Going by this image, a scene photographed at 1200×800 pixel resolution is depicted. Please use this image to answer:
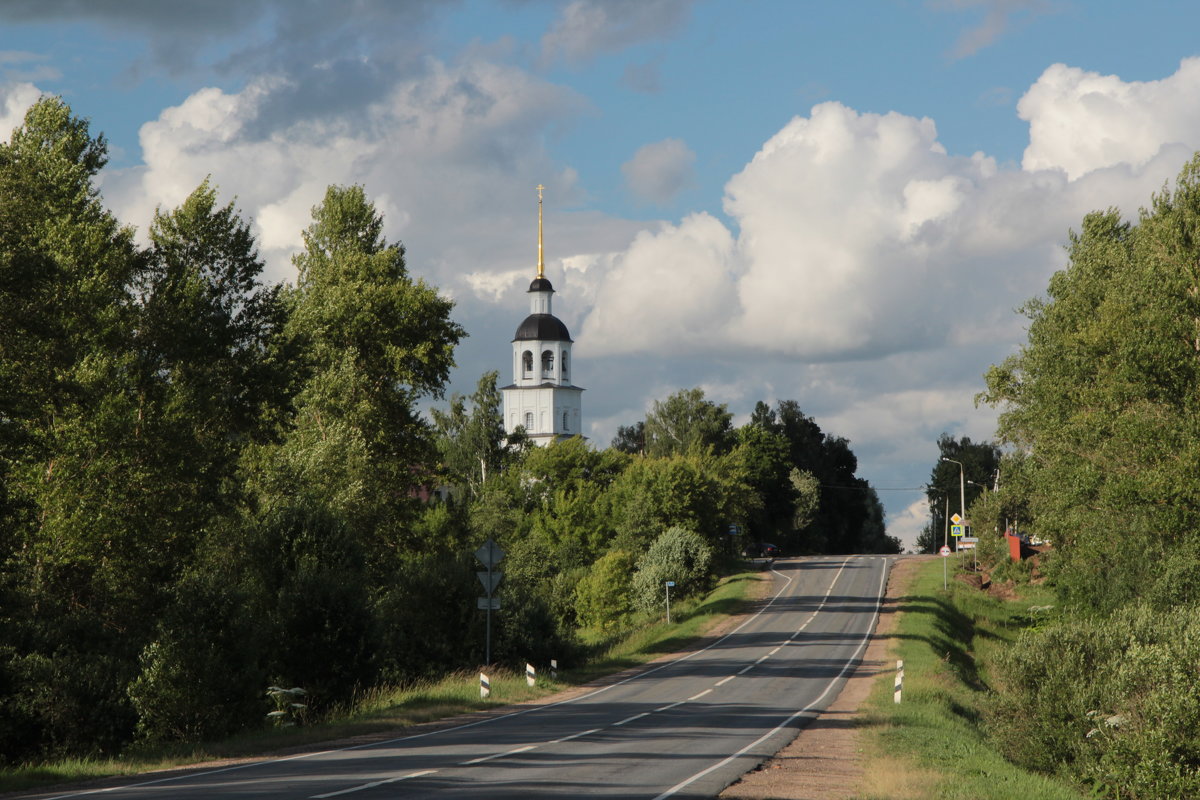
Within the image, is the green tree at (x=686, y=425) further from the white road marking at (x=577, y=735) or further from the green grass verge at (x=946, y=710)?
the white road marking at (x=577, y=735)

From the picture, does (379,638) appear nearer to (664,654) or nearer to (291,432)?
(291,432)

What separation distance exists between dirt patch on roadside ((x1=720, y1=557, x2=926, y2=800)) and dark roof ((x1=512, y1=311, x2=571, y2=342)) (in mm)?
103649

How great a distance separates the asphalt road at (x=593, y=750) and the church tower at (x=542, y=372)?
94.2 metres

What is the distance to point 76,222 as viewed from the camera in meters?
31.2

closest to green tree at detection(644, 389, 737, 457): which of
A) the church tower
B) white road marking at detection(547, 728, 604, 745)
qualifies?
the church tower

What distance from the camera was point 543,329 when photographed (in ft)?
453

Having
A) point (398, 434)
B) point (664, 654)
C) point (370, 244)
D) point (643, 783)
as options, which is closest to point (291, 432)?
point (398, 434)

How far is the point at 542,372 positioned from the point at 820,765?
11974 centimetres

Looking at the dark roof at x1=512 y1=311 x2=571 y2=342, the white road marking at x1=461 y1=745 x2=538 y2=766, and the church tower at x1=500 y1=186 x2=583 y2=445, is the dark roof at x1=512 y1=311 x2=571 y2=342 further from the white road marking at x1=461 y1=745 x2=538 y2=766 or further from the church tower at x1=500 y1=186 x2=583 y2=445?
the white road marking at x1=461 y1=745 x2=538 y2=766

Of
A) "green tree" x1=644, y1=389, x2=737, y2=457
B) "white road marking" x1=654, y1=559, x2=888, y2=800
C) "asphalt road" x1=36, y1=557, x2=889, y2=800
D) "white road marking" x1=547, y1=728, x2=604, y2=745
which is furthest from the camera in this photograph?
"green tree" x1=644, y1=389, x2=737, y2=457

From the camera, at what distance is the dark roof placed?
452ft

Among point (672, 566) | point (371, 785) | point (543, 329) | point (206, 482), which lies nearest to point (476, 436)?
point (672, 566)

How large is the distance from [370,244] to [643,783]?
31662 mm

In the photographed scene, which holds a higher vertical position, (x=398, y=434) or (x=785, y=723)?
(x=398, y=434)
